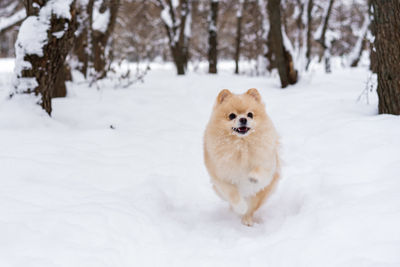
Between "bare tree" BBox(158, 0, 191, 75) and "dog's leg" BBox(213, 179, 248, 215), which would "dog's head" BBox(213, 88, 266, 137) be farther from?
"bare tree" BBox(158, 0, 191, 75)

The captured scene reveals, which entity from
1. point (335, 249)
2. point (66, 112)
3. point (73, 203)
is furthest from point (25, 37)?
point (335, 249)

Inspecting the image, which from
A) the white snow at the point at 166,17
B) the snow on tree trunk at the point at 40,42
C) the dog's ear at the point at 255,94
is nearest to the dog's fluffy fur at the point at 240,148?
the dog's ear at the point at 255,94

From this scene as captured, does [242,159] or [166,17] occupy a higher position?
[166,17]

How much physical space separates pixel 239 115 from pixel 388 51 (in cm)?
263

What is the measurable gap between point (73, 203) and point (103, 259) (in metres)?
0.86

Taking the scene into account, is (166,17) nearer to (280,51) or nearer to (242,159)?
(280,51)

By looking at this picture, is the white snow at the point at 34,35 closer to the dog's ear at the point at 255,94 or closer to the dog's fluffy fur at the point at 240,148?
the dog's fluffy fur at the point at 240,148

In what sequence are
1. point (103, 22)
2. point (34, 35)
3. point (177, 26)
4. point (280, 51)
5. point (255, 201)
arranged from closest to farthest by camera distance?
point (255, 201) → point (34, 35) → point (280, 51) → point (103, 22) → point (177, 26)

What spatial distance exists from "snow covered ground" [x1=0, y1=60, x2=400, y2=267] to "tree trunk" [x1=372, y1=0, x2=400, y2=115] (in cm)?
28

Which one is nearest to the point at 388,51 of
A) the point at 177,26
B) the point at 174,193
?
the point at 174,193

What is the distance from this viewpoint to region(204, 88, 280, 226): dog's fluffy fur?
129 inches

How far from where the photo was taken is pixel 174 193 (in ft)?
13.6

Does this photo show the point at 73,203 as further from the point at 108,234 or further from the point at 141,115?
the point at 141,115

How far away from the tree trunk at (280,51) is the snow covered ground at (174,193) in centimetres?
218
